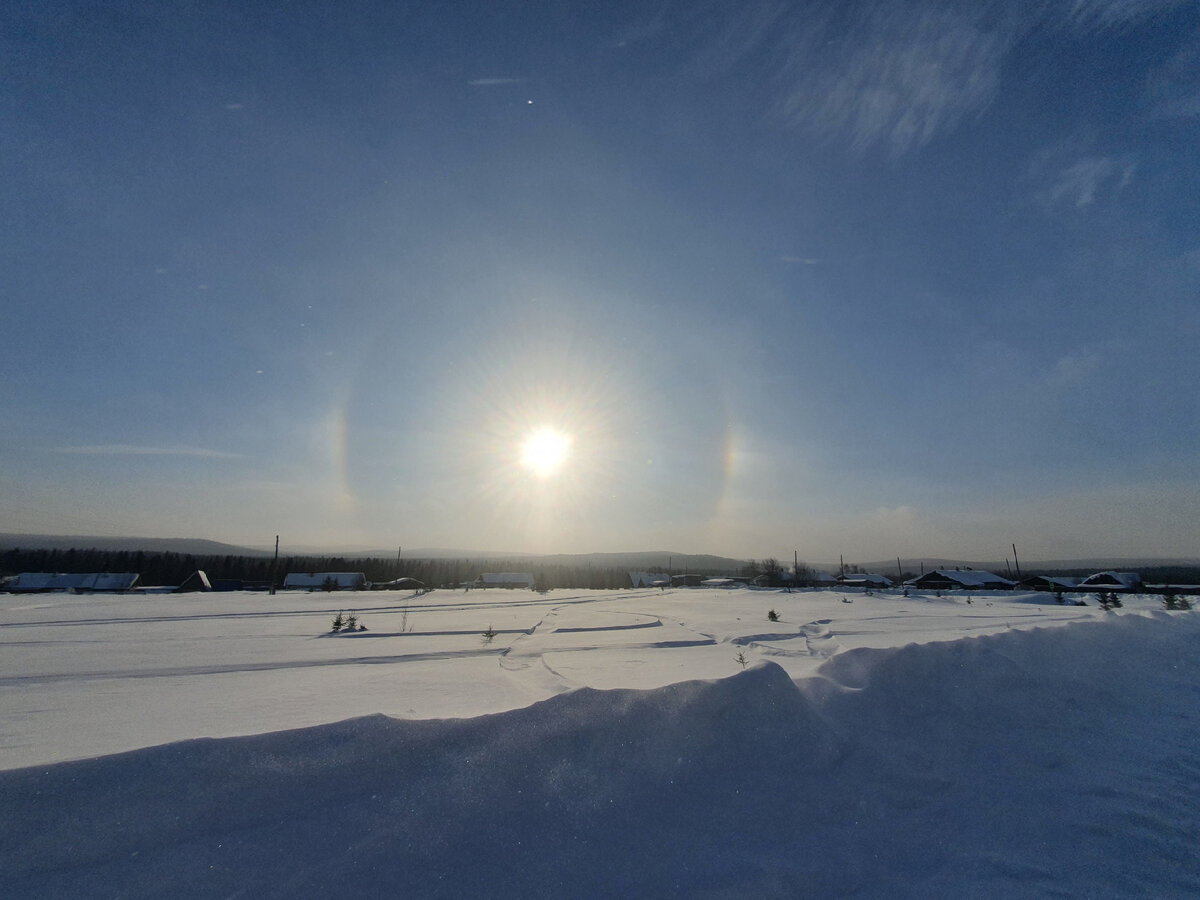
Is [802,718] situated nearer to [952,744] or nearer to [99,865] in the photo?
[952,744]

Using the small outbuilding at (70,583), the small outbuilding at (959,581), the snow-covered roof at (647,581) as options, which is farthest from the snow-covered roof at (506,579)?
A: the small outbuilding at (959,581)

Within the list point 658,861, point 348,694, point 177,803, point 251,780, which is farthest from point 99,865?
point 348,694

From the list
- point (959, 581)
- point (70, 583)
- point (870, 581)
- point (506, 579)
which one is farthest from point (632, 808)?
point (70, 583)

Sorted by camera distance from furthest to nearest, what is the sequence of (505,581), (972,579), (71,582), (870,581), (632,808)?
(505,581)
(870,581)
(972,579)
(71,582)
(632,808)

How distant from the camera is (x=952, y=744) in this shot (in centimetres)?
374

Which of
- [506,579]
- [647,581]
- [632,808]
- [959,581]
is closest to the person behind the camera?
[632,808]

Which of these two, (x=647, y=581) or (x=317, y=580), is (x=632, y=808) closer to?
(x=317, y=580)

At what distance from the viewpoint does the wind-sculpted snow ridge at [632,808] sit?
2029 millimetres

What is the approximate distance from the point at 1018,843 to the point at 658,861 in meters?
2.17

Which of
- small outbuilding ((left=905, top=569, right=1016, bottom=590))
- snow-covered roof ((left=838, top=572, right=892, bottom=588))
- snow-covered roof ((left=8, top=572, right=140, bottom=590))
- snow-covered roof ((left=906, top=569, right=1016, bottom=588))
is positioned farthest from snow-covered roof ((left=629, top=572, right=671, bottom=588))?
snow-covered roof ((left=8, top=572, right=140, bottom=590))

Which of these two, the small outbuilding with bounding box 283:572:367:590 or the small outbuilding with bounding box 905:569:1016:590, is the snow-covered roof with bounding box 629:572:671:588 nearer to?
the small outbuilding with bounding box 905:569:1016:590

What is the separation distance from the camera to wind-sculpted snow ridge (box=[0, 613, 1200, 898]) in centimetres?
203

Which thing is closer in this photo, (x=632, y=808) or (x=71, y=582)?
(x=632, y=808)

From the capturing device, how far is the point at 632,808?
2609mm
